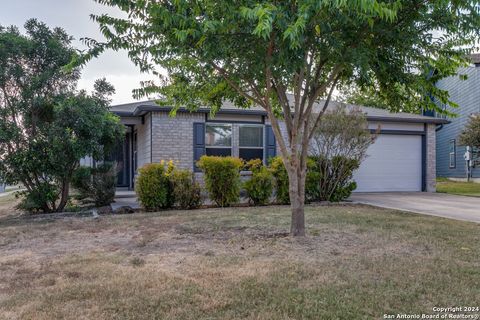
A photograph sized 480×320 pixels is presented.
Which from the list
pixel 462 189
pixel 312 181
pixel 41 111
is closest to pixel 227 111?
pixel 312 181

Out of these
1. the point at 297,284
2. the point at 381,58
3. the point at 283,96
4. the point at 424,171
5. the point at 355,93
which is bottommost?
the point at 297,284

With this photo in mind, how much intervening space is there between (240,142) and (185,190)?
3.57 m

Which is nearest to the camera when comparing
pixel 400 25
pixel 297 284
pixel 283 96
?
pixel 297 284

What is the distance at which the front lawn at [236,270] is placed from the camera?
3111 millimetres

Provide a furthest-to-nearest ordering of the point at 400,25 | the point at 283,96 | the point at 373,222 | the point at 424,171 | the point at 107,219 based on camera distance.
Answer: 1. the point at 424,171
2. the point at 107,219
3. the point at 373,222
4. the point at 283,96
5. the point at 400,25

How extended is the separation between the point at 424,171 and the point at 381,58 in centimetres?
1096

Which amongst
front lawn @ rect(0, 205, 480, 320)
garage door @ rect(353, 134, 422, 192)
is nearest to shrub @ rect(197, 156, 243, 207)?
front lawn @ rect(0, 205, 480, 320)

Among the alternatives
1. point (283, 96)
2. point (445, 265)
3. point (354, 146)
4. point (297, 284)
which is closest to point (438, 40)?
point (283, 96)

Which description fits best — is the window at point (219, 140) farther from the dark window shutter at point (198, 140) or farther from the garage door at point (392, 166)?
the garage door at point (392, 166)

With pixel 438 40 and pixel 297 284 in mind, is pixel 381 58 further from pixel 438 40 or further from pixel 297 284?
→ pixel 297 284

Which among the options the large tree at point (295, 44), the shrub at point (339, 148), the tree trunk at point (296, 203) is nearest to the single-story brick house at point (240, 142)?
the shrub at point (339, 148)

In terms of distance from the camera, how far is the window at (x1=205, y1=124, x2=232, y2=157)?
12.4 m

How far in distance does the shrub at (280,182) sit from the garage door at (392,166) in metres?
4.72

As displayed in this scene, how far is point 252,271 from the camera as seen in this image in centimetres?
407
